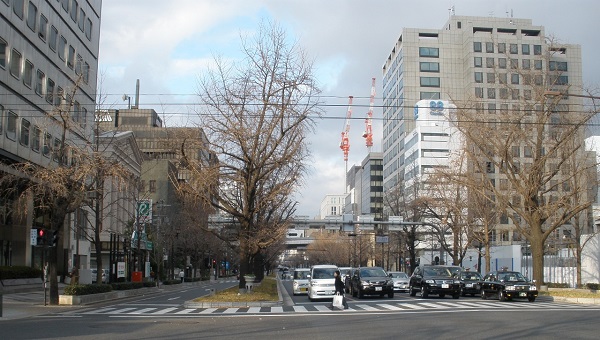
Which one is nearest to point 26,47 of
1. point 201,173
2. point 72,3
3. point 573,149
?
point 72,3

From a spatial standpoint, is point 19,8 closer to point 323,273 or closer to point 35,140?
point 35,140

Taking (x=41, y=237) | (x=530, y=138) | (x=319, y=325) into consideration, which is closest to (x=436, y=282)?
(x=530, y=138)

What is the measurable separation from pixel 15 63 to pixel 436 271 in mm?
27912

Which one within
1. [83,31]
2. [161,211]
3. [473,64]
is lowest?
[161,211]

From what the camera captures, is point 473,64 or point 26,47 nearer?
point 26,47

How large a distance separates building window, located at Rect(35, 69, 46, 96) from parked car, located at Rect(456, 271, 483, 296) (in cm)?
2934

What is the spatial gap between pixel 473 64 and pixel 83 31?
8118 centimetres

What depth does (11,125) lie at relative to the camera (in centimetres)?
3931

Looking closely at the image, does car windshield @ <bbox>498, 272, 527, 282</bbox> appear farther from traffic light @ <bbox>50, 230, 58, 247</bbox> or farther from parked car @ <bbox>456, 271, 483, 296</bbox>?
traffic light @ <bbox>50, 230, 58, 247</bbox>

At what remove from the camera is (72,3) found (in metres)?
50.0

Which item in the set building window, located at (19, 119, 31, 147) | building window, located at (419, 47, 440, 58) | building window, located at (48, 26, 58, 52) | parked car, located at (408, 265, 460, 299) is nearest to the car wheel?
parked car, located at (408, 265, 460, 299)

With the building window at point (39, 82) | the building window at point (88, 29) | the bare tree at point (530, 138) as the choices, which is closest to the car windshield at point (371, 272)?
the bare tree at point (530, 138)

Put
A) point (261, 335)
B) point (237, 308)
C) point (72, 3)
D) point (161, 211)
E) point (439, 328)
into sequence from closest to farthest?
point (261, 335) → point (439, 328) → point (237, 308) → point (72, 3) → point (161, 211)

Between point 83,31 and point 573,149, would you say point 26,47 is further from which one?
point 573,149
